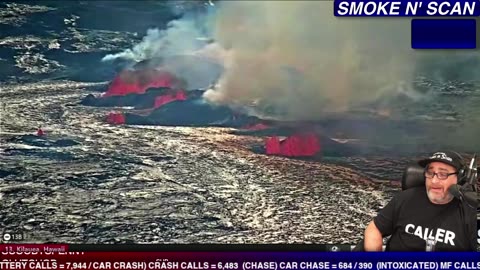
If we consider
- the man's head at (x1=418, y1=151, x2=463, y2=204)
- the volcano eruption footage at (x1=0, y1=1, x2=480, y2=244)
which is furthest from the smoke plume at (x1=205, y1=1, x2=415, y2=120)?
the man's head at (x1=418, y1=151, x2=463, y2=204)

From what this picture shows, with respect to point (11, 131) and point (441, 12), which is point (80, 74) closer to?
point (11, 131)

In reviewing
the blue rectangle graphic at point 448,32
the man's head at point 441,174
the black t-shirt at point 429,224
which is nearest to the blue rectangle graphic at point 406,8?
the blue rectangle graphic at point 448,32

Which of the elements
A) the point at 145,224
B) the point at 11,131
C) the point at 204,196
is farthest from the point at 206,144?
the point at 11,131

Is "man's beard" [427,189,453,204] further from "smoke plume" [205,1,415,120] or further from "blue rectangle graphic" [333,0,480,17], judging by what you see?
"blue rectangle graphic" [333,0,480,17]

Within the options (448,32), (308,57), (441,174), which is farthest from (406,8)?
(441,174)

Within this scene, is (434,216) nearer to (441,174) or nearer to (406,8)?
(441,174)
